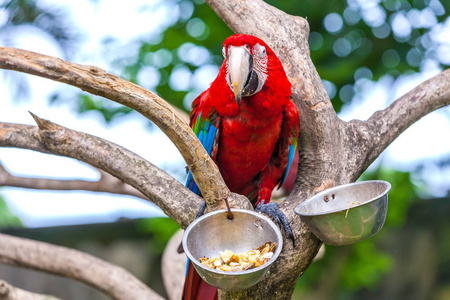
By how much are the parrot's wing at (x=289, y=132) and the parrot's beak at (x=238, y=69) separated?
269mm

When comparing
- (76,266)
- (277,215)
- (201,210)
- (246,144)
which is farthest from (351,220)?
(76,266)

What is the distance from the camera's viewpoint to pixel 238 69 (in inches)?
61.5

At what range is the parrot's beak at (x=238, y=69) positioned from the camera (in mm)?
1557

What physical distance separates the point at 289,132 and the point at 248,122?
0.18 meters

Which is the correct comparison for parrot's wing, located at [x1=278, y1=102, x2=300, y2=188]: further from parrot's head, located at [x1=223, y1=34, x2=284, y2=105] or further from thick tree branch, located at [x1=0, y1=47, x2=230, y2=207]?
thick tree branch, located at [x1=0, y1=47, x2=230, y2=207]

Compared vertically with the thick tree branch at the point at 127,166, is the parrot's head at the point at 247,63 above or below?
above

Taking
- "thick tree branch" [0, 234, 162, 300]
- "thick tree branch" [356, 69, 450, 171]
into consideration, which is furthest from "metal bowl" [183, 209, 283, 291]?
"thick tree branch" [0, 234, 162, 300]

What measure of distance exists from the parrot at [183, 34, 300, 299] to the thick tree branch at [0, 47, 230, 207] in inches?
5.0

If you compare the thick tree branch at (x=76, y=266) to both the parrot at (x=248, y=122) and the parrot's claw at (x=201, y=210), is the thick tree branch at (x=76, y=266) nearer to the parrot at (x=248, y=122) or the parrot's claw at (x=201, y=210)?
the parrot at (x=248, y=122)

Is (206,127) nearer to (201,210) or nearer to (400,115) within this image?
(201,210)

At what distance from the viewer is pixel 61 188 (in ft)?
8.63

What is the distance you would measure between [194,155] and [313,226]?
44 centimetres

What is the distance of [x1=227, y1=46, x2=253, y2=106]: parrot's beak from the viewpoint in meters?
1.56

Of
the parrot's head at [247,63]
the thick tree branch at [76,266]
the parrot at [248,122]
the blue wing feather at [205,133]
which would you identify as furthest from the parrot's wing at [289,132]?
the thick tree branch at [76,266]
